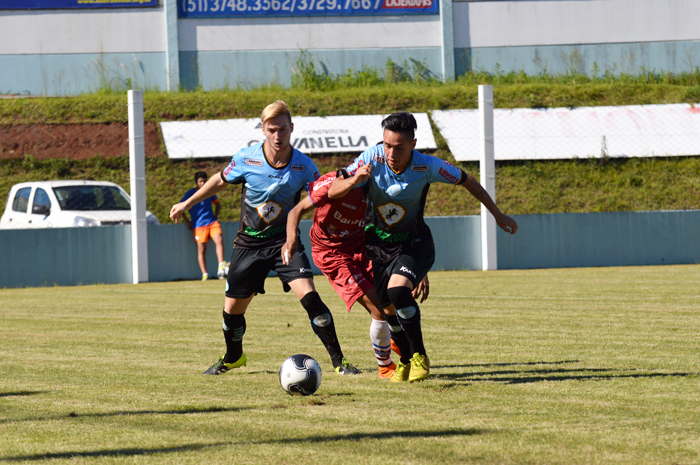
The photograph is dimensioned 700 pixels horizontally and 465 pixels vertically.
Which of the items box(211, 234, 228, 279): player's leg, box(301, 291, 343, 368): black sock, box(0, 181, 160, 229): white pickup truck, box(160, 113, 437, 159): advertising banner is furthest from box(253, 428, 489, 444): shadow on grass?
box(160, 113, 437, 159): advertising banner

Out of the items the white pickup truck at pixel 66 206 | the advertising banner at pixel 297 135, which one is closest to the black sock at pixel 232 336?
the white pickup truck at pixel 66 206

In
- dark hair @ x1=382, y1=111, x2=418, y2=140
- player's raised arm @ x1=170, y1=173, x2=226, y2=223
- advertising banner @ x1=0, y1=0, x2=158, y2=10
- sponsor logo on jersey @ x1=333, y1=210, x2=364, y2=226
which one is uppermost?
advertising banner @ x1=0, y1=0, x2=158, y2=10

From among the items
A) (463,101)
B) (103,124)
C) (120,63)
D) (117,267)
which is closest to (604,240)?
(463,101)

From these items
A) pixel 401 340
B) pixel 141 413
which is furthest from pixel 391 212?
pixel 141 413

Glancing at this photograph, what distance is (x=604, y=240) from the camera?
1934 centimetres

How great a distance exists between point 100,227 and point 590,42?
1766 centimetres

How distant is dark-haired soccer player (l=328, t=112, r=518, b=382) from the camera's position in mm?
5992

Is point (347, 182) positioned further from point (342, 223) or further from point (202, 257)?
point (202, 257)

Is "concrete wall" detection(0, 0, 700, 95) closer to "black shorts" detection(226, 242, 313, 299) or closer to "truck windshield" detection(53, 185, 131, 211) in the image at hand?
"truck windshield" detection(53, 185, 131, 211)

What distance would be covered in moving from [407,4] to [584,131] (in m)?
7.02

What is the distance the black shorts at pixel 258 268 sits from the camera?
6652 millimetres

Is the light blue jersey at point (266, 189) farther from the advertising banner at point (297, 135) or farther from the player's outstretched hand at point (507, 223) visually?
the advertising banner at point (297, 135)

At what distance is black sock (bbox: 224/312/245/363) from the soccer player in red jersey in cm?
78

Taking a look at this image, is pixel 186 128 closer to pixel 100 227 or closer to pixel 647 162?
pixel 100 227
